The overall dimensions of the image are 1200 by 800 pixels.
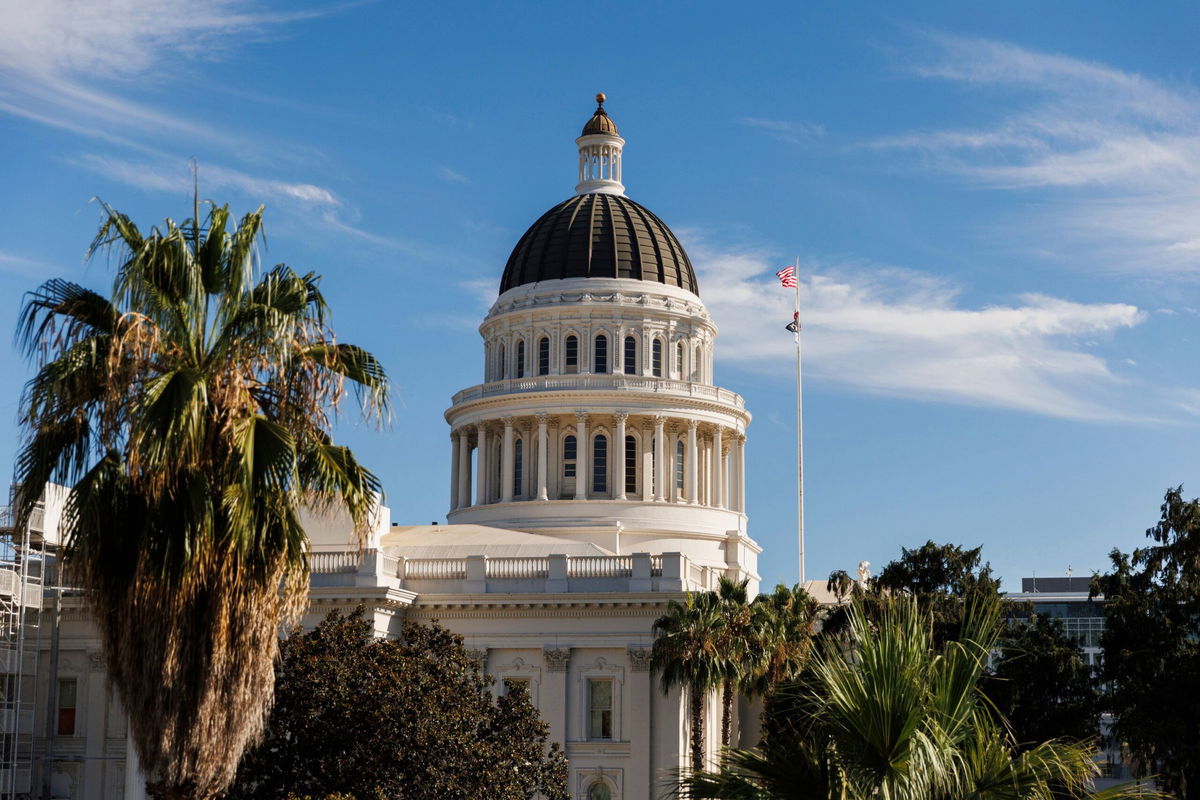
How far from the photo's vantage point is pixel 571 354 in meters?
82.9

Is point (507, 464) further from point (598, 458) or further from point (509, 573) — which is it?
point (509, 573)

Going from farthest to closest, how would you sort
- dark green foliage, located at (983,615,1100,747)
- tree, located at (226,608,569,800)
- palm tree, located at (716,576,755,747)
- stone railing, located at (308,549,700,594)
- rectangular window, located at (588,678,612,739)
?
dark green foliage, located at (983,615,1100,747)
rectangular window, located at (588,678,612,739)
stone railing, located at (308,549,700,594)
palm tree, located at (716,576,755,747)
tree, located at (226,608,569,800)

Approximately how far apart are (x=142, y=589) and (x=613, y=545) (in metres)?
57.4

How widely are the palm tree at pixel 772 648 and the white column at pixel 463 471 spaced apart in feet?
99.2

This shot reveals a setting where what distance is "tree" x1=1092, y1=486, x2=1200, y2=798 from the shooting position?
5694 cm

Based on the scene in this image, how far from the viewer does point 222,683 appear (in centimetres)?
1931

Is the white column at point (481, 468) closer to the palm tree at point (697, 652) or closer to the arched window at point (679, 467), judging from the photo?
the arched window at point (679, 467)

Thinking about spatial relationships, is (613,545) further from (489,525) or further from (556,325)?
(556,325)

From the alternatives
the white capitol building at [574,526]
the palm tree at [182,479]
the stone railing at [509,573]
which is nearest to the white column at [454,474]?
the white capitol building at [574,526]

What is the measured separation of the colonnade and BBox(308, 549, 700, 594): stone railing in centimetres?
1623

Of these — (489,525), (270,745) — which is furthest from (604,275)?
(270,745)

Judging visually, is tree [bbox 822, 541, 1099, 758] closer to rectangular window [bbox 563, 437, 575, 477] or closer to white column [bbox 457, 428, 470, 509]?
rectangular window [bbox 563, 437, 575, 477]

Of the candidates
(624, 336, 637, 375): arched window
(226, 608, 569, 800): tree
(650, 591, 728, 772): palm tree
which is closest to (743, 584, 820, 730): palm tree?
(650, 591, 728, 772): palm tree

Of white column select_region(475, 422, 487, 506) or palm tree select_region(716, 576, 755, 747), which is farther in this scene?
white column select_region(475, 422, 487, 506)
